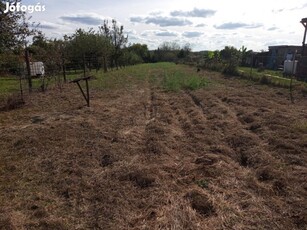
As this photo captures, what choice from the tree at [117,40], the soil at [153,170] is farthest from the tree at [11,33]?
the tree at [117,40]

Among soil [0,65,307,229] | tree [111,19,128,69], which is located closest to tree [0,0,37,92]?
soil [0,65,307,229]

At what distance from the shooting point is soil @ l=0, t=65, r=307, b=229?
3.33 m

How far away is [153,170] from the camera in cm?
446

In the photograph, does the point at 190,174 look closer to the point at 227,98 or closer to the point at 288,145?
the point at 288,145

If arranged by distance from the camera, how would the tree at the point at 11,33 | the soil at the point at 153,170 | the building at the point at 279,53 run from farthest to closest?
the building at the point at 279,53, the tree at the point at 11,33, the soil at the point at 153,170

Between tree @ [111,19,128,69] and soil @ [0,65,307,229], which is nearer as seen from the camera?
soil @ [0,65,307,229]

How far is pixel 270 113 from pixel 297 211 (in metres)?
5.24

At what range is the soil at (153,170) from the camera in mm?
3326

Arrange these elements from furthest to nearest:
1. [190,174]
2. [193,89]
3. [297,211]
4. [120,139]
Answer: [193,89] → [120,139] → [190,174] → [297,211]

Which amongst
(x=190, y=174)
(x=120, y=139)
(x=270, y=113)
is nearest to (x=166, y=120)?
(x=120, y=139)

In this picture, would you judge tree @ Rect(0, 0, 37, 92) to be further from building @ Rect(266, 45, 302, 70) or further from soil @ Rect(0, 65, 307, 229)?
building @ Rect(266, 45, 302, 70)

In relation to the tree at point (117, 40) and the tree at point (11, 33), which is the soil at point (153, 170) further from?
the tree at point (117, 40)

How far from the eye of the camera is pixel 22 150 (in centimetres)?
546

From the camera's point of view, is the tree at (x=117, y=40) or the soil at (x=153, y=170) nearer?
the soil at (x=153, y=170)
